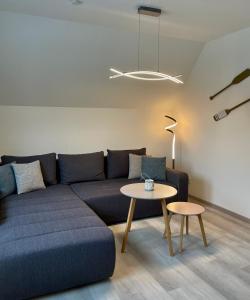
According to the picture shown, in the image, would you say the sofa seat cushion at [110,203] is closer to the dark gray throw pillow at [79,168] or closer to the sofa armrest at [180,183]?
the dark gray throw pillow at [79,168]

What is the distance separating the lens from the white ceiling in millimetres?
2605

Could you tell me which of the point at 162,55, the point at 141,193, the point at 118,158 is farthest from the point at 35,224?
the point at 162,55

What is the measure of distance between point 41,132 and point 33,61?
1.15 m

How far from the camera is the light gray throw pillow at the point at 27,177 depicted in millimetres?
3402

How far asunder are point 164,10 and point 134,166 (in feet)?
7.33

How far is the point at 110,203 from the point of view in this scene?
346 centimetres

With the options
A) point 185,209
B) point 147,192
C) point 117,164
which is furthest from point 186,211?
point 117,164

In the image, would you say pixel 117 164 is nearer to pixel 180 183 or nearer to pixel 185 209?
pixel 180 183

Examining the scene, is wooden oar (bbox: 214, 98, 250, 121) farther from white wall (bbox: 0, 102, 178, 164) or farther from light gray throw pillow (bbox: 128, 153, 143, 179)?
light gray throw pillow (bbox: 128, 153, 143, 179)

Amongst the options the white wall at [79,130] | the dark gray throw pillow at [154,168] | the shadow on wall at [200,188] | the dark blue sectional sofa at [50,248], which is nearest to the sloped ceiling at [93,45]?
the white wall at [79,130]

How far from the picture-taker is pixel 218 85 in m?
4.02

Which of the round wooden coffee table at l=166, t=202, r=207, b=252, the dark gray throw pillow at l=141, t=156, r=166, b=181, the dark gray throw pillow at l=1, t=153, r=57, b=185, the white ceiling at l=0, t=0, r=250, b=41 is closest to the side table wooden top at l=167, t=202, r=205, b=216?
the round wooden coffee table at l=166, t=202, r=207, b=252

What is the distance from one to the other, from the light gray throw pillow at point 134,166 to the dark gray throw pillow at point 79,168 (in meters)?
0.45

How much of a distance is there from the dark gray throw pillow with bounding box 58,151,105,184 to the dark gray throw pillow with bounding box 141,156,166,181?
0.66 metres
